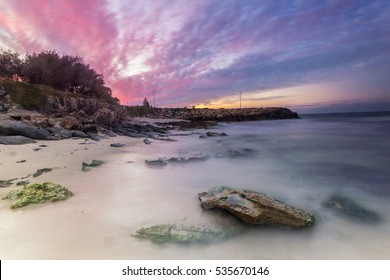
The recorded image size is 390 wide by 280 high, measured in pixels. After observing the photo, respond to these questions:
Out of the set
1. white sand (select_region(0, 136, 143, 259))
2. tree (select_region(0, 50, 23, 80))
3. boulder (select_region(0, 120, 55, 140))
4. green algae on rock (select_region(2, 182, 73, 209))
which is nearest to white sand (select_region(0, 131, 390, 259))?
white sand (select_region(0, 136, 143, 259))

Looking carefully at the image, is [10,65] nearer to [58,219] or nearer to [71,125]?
[71,125]

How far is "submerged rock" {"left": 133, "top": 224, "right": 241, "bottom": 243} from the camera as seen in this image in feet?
8.91

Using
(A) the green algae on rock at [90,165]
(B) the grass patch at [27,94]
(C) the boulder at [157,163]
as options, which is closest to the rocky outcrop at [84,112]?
(B) the grass patch at [27,94]

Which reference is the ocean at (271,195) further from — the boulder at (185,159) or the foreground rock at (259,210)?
the boulder at (185,159)

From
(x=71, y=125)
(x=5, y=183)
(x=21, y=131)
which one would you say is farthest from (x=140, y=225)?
(x=71, y=125)

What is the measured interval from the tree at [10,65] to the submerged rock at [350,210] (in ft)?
122

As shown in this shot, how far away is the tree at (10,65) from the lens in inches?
1188

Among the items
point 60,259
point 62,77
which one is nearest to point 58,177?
point 60,259

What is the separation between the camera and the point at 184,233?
9.18ft

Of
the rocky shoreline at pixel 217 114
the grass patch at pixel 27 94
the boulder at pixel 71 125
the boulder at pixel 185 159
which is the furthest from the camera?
the rocky shoreline at pixel 217 114

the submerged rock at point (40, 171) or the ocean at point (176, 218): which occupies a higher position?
the submerged rock at point (40, 171)

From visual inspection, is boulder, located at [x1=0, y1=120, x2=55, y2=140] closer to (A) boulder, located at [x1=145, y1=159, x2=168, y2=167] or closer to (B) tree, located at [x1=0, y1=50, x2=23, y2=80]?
(A) boulder, located at [x1=145, y1=159, x2=168, y2=167]

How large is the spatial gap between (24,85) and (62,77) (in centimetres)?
949

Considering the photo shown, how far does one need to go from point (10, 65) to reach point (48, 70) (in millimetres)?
5494
